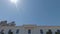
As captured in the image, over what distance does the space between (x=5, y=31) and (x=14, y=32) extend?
2021 mm

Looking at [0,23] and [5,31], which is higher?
[0,23]

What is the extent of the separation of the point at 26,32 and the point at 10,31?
11.6 ft

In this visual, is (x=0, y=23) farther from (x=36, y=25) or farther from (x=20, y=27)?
(x=36, y=25)

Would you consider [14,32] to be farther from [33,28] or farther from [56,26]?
[56,26]

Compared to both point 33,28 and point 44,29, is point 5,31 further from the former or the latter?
point 44,29

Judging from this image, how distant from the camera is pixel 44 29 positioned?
27.4m

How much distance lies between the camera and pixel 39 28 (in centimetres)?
2761

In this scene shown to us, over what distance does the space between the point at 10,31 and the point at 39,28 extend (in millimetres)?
6390

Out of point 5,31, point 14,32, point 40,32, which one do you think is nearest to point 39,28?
point 40,32

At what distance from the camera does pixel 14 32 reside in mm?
27562

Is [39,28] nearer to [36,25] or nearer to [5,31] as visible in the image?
[36,25]

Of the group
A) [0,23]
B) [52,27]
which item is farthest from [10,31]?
[52,27]

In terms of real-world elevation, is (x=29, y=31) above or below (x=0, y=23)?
below

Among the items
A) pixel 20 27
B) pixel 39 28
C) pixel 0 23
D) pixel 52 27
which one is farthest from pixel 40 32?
pixel 0 23
